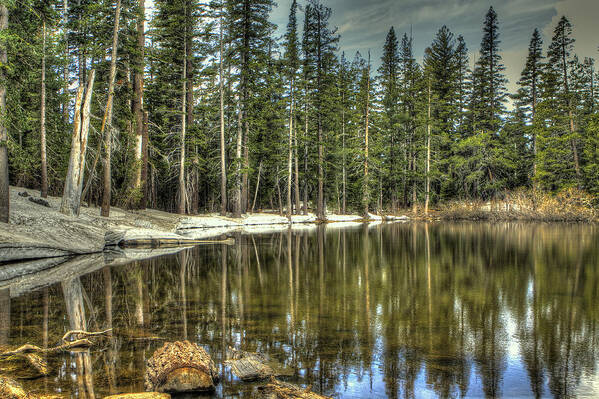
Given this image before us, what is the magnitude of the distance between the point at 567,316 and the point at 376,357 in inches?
151

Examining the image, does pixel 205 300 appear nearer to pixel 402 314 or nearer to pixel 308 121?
pixel 402 314

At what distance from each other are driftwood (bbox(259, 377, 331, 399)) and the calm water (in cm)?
22

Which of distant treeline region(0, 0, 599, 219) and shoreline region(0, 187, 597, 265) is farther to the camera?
distant treeline region(0, 0, 599, 219)

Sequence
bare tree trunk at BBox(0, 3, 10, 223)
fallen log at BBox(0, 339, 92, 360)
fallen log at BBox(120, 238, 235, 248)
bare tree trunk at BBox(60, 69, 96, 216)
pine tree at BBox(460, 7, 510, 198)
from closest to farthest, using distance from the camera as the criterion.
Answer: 1. fallen log at BBox(0, 339, 92, 360)
2. bare tree trunk at BBox(0, 3, 10, 223)
3. bare tree trunk at BBox(60, 69, 96, 216)
4. fallen log at BBox(120, 238, 235, 248)
5. pine tree at BBox(460, 7, 510, 198)

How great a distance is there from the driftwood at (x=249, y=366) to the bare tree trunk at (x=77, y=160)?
49.6ft

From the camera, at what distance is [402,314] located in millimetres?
6516

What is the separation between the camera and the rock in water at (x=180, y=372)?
384 centimetres

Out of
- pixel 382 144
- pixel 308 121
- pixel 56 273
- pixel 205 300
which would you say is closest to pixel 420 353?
pixel 205 300

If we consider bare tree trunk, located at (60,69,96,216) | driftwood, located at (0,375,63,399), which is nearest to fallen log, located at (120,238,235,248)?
bare tree trunk, located at (60,69,96,216)

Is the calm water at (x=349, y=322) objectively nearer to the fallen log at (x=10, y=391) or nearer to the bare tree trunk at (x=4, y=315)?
the bare tree trunk at (x=4, y=315)

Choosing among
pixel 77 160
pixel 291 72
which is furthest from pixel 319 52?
pixel 77 160

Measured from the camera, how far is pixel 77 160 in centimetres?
1734

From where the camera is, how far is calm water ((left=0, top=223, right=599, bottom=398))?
4.08 meters

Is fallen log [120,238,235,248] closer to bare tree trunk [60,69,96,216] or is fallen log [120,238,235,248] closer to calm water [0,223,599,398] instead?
bare tree trunk [60,69,96,216]
